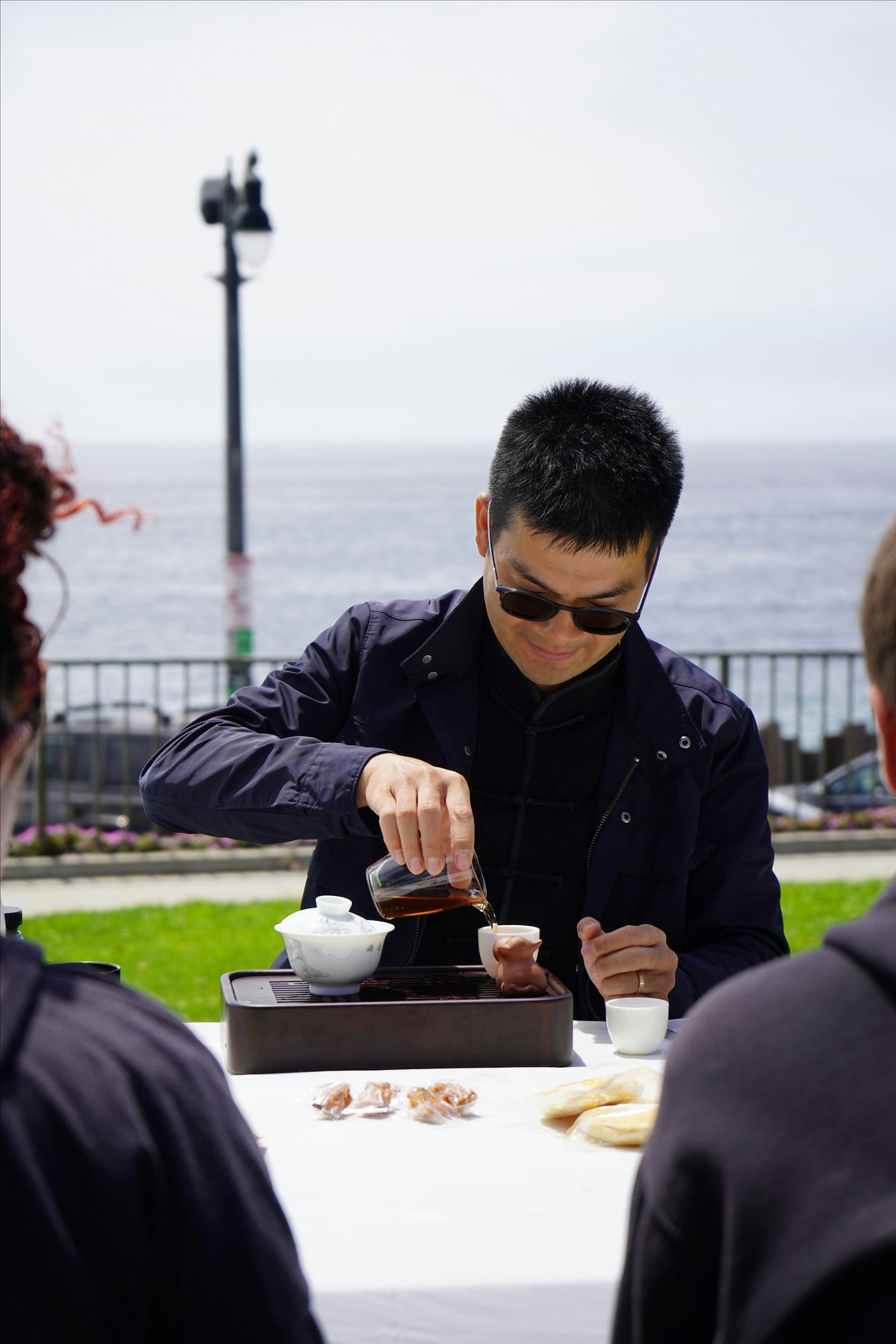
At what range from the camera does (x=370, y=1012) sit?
2.27 metres

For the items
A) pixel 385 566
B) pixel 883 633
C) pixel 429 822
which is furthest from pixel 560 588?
pixel 385 566

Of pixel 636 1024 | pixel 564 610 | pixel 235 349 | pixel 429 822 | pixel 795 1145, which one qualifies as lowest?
pixel 636 1024

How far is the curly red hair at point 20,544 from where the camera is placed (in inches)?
38.9

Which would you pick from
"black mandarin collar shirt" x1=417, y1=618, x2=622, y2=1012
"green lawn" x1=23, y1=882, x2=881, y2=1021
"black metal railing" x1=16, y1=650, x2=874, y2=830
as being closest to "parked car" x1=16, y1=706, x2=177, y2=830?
"black metal railing" x1=16, y1=650, x2=874, y2=830

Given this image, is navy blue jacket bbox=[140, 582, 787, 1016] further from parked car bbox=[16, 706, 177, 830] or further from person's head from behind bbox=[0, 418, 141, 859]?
parked car bbox=[16, 706, 177, 830]

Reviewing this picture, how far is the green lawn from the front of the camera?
6.24m

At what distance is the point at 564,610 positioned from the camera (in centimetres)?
278

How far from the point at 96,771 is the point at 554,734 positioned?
7.15 meters

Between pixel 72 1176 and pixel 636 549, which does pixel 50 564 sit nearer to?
pixel 72 1176

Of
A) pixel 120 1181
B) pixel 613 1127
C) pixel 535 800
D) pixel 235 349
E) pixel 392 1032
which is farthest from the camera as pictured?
pixel 235 349

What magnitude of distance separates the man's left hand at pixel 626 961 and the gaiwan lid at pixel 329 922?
0.40 metres

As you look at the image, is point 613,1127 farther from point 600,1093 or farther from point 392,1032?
point 392,1032

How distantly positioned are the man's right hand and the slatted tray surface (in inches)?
9.4

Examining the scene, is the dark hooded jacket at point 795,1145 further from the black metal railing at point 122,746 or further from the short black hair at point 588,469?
the black metal railing at point 122,746
